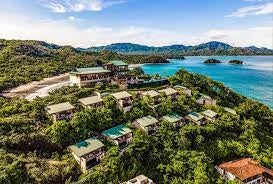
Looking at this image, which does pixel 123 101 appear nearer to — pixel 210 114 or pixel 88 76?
pixel 88 76

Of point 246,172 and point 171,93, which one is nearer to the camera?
point 246,172

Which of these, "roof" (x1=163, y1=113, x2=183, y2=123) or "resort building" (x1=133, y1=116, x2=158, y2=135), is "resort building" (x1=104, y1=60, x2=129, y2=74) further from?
"resort building" (x1=133, y1=116, x2=158, y2=135)

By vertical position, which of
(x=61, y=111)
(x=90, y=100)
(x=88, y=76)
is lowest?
(x=61, y=111)

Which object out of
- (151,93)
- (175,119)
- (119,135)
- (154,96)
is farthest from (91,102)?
(175,119)

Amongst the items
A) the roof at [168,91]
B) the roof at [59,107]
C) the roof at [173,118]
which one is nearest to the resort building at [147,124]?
the roof at [173,118]

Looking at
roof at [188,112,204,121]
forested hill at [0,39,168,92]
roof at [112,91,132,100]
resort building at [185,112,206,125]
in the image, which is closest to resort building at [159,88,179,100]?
roof at [188,112,204,121]

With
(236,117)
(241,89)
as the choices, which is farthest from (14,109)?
(241,89)

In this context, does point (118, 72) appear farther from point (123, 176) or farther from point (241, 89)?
point (241, 89)

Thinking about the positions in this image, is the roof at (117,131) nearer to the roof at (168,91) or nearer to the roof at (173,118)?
the roof at (173,118)
